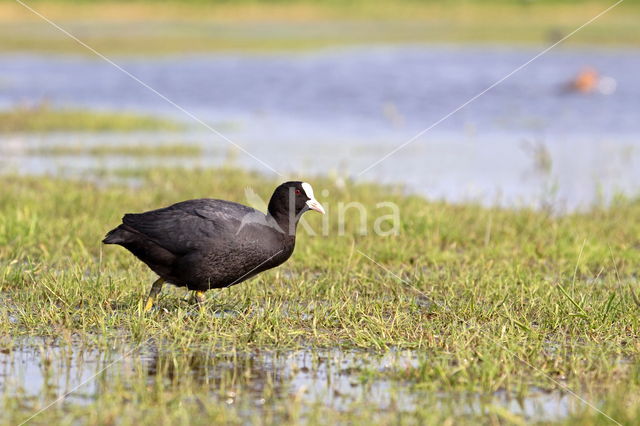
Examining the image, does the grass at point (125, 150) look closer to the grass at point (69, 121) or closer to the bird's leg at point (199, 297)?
the grass at point (69, 121)

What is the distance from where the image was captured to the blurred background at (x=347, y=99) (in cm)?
1652

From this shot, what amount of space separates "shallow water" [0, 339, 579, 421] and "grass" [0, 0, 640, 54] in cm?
3545

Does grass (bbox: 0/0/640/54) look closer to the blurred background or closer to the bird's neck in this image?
the blurred background

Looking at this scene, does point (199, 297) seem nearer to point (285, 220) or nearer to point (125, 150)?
point (285, 220)

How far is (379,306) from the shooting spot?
771 centimetres

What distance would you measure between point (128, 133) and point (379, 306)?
1425 cm

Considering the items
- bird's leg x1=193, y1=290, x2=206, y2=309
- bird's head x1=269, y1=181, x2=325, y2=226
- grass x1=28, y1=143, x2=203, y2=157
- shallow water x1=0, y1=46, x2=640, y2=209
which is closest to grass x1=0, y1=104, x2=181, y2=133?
shallow water x1=0, y1=46, x2=640, y2=209

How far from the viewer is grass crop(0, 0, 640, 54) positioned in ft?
143

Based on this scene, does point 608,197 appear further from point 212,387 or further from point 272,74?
point 272,74

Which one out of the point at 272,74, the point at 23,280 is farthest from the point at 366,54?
the point at 23,280

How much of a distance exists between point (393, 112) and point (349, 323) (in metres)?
15.9

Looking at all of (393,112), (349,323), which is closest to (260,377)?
(349,323)

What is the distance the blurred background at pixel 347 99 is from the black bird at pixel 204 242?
5.85 meters

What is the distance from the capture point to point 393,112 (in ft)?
74.4
